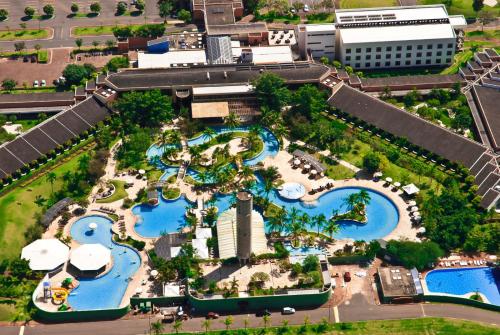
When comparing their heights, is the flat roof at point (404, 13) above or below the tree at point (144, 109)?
above

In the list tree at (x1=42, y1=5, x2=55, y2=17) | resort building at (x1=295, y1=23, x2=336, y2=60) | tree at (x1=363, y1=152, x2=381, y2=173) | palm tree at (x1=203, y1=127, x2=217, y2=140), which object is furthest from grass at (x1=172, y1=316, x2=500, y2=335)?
tree at (x1=42, y1=5, x2=55, y2=17)

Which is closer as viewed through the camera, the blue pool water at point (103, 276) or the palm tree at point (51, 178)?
the blue pool water at point (103, 276)

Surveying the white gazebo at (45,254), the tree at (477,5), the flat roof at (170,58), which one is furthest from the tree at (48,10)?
the tree at (477,5)

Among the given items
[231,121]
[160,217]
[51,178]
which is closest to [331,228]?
[160,217]

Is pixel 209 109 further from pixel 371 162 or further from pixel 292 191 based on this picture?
pixel 371 162

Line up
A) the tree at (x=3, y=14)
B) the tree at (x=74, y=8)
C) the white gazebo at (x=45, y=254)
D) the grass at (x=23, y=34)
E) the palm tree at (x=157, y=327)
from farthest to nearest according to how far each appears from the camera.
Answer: the tree at (x=74, y=8)
the tree at (x=3, y=14)
the grass at (x=23, y=34)
the white gazebo at (x=45, y=254)
the palm tree at (x=157, y=327)

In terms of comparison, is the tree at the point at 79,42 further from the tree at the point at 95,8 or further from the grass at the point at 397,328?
the grass at the point at 397,328

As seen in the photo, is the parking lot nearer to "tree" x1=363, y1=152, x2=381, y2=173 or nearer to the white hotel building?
the white hotel building
